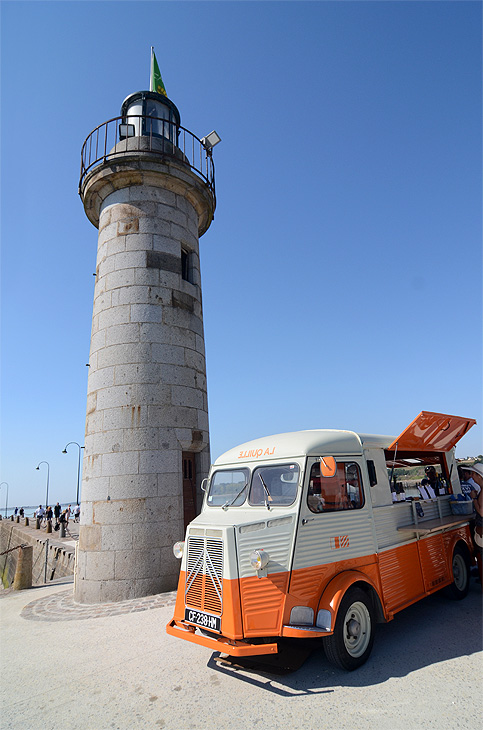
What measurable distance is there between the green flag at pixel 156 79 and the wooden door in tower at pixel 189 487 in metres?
11.8

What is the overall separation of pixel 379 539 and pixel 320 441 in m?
1.73

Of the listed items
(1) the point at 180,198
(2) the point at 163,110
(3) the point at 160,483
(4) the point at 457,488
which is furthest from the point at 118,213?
(4) the point at 457,488

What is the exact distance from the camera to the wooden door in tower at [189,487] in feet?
33.1

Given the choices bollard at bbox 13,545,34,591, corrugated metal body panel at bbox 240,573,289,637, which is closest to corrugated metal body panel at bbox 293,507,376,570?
corrugated metal body panel at bbox 240,573,289,637

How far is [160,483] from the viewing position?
375 inches

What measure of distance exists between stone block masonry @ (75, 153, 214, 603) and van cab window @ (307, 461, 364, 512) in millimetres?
5114

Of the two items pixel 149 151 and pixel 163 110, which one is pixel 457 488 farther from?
pixel 163 110

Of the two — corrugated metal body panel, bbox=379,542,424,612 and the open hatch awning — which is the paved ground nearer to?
corrugated metal body panel, bbox=379,542,424,612

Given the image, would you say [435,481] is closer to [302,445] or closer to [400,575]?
[400,575]

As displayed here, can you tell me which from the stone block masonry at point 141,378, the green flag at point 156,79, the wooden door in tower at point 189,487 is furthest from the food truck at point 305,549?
the green flag at point 156,79

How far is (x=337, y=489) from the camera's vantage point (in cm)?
→ 564

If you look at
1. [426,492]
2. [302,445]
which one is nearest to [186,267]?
[302,445]

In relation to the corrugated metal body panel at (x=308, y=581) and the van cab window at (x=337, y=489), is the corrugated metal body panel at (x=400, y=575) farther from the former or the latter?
the corrugated metal body panel at (x=308, y=581)

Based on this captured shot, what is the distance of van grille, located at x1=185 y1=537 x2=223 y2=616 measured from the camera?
16.3 feet
